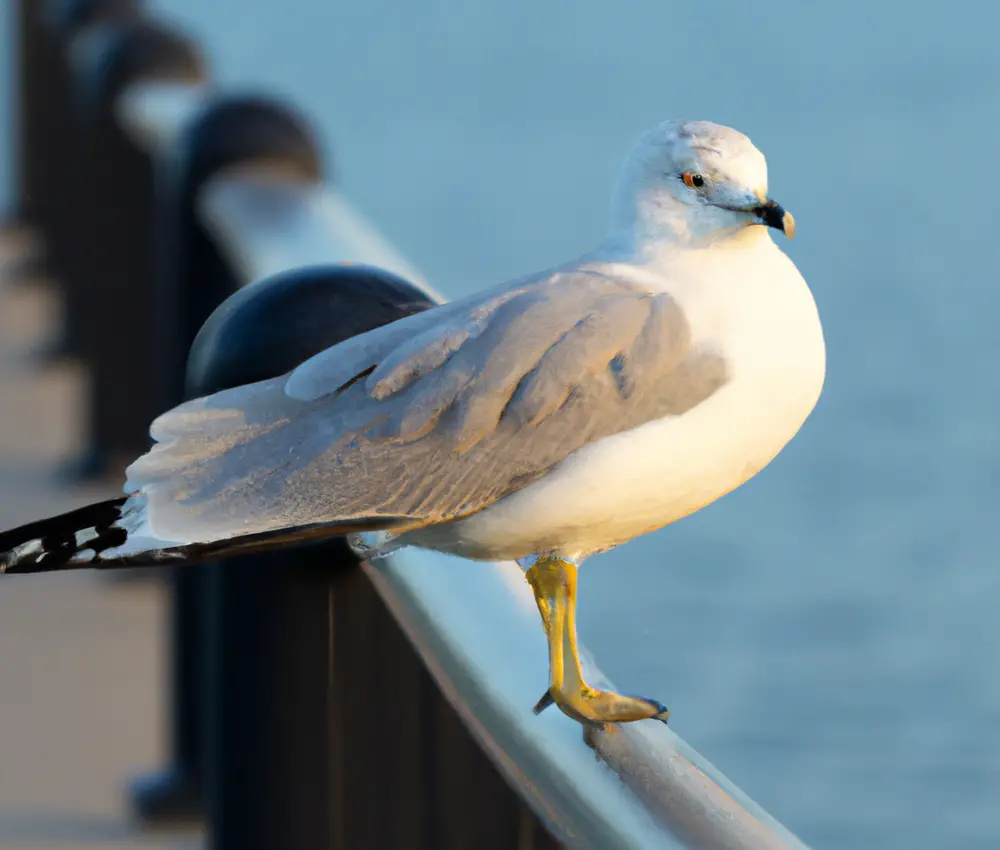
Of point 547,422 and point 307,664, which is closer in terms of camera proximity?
point 547,422

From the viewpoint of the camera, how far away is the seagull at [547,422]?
169 centimetres

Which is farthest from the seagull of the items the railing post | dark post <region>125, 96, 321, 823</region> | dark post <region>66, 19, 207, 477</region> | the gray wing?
the railing post

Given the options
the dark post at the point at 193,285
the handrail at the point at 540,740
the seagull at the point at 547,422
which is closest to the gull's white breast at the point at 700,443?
the seagull at the point at 547,422

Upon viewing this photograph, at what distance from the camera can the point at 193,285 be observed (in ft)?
10.3

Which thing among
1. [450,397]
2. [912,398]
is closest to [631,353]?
[450,397]

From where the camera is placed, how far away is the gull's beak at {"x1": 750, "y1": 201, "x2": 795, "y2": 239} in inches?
67.9

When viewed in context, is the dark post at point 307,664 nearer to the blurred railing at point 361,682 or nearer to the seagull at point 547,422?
the blurred railing at point 361,682

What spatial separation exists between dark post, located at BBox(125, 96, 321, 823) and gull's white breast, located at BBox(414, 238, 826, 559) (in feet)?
4.47

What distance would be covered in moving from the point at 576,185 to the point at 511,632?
26.3 ft

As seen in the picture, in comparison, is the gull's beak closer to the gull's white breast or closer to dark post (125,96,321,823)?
the gull's white breast

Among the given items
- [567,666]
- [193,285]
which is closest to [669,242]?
[567,666]

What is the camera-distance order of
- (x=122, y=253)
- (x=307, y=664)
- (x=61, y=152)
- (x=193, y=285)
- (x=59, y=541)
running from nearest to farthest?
1. (x=59, y=541)
2. (x=307, y=664)
3. (x=193, y=285)
4. (x=122, y=253)
5. (x=61, y=152)

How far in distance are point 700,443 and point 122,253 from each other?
3.46 metres

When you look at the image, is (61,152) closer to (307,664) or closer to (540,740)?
(307,664)
